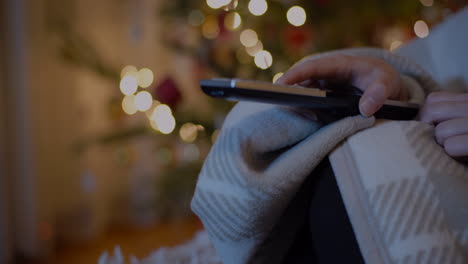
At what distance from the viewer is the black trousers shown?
0.28 meters

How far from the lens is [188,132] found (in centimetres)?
99

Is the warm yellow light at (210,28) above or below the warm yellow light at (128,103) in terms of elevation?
below

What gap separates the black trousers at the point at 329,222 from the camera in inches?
10.9

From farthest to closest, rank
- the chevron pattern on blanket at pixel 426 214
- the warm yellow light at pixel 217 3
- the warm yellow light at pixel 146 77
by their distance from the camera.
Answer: the warm yellow light at pixel 146 77 < the warm yellow light at pixel 217 3 < the chevron pattern on blanket at pixel 426 214

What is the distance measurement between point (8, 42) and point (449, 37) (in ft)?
4.14

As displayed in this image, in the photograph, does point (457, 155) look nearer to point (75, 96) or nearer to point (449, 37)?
point (449, 37)

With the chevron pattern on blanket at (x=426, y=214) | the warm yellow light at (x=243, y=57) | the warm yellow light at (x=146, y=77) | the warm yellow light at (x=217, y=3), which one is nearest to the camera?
the chevron pattern on blanket at (x=426, y=214)

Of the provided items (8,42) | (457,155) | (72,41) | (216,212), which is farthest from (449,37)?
(8,42)

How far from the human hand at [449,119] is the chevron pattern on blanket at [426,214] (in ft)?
0.07

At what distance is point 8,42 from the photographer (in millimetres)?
1260

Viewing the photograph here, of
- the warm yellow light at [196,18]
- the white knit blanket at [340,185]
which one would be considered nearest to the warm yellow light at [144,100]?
the warm yellow light at [196,18]

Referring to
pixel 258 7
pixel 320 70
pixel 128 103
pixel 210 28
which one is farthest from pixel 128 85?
pixel 320 70

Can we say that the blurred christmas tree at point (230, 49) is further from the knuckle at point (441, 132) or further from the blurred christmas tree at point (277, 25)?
the knuckle at point (441, 132)

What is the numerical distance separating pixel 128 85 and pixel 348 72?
0.80 m
